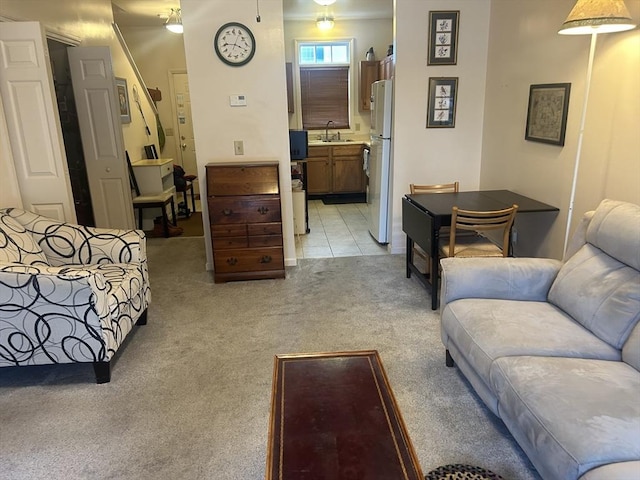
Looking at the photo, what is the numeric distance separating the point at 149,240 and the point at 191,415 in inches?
135

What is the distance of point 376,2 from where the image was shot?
5.55 metres

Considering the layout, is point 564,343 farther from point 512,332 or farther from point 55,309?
point 55,309

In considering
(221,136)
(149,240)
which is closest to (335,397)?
(221,136)

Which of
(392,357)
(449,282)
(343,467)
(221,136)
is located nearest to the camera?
(343,467)

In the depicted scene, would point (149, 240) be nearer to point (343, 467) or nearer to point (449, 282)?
point (449, 282)

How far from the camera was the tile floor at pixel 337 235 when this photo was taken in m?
4.61

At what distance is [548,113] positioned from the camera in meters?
3.17

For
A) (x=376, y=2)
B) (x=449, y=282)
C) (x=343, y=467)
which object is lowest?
(x=343, y=467)

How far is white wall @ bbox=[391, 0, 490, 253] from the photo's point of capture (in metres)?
3.93

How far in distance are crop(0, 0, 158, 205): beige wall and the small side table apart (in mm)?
3465

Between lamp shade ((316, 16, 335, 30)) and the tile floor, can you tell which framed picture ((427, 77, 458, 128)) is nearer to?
the tile floor

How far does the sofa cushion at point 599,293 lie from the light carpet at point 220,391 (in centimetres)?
65

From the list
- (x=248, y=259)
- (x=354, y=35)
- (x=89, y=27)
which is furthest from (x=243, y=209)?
(x=354, y=35)

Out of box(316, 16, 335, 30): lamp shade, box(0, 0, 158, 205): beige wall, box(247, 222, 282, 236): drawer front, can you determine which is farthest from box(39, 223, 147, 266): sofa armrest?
box(316, 16, 335, 30): lamp shade
